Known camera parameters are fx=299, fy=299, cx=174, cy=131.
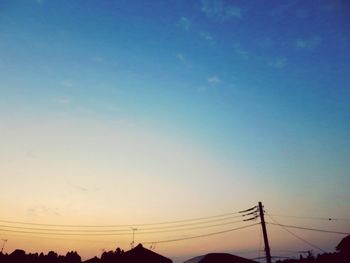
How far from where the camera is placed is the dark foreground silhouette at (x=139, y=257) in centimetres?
2530

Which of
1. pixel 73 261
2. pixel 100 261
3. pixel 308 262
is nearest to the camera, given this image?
pixel 308 262

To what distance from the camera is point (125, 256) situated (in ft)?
137

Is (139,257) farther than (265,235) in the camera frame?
Yes

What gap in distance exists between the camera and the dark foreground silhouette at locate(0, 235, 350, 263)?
83.0ft

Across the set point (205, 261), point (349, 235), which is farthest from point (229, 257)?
point (349, 235)

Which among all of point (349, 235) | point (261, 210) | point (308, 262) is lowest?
point (308, 262)

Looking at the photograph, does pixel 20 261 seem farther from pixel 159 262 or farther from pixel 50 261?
pixel 159 262

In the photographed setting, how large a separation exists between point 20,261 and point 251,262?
132 feet

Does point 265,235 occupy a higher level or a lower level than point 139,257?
higher

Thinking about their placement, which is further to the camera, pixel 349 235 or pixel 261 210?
pixel 349 235

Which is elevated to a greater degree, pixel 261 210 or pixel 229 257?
pixel 261 210

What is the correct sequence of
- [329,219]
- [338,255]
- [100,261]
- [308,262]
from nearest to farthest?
[329,219]
[338,255]
[308,262]
[100,261]

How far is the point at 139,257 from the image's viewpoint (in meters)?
41.4

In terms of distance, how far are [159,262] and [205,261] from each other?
19.8 metres
